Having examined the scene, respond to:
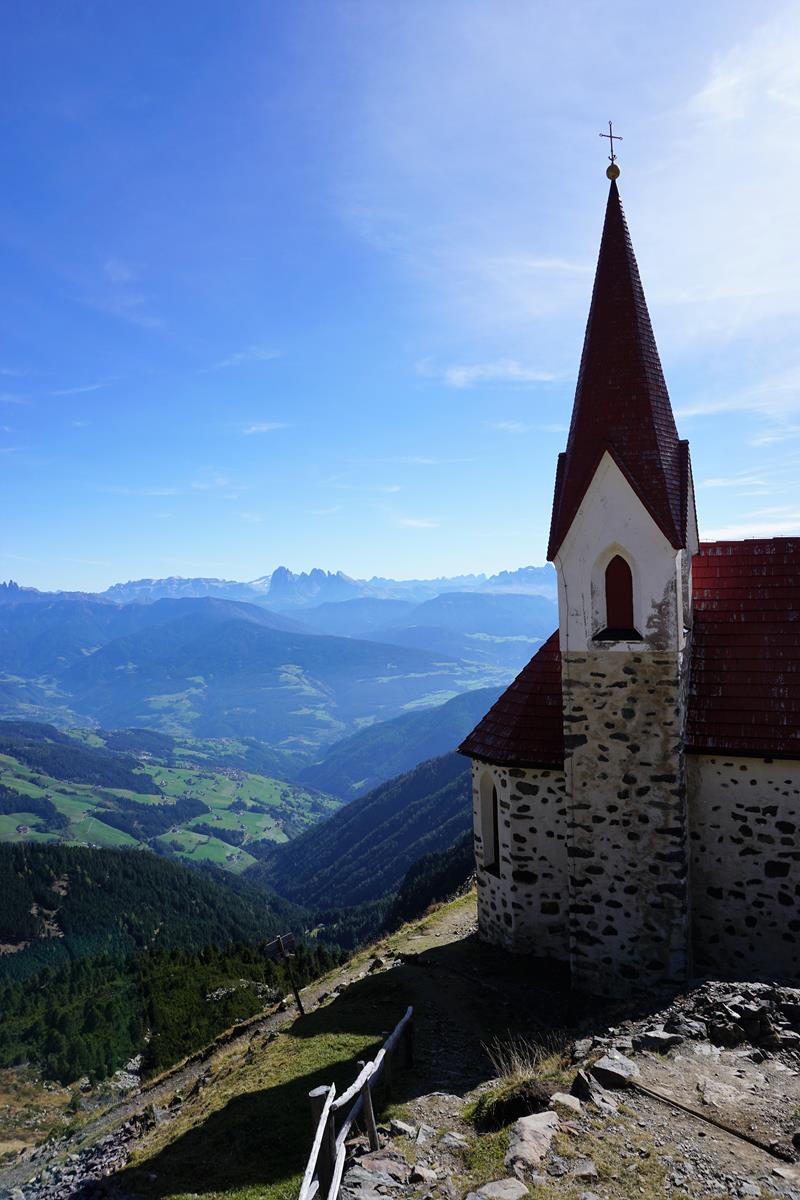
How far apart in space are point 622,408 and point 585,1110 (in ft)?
45.1

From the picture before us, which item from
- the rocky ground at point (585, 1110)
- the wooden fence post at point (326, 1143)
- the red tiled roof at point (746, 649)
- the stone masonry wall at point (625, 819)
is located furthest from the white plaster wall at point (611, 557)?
the wooden fence post at point (326, 1143)

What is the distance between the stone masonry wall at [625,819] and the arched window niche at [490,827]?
359 centimetres

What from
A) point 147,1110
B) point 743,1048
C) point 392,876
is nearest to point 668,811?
point 743,1048

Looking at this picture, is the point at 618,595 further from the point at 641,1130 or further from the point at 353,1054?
the point at 353,1054

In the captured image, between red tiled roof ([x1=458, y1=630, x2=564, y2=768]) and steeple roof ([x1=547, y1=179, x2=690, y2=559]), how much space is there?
4443 mm

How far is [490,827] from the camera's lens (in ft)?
67.5

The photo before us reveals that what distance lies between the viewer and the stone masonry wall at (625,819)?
16.0 metres

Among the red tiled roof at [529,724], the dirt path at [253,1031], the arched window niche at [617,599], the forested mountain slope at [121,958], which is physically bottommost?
the forested mountain slope at [121,958]

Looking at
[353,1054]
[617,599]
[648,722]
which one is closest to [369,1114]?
[353,1054]

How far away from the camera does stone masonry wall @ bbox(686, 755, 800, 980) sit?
16438mm

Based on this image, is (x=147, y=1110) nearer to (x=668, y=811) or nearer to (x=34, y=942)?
(x=668, y=811)

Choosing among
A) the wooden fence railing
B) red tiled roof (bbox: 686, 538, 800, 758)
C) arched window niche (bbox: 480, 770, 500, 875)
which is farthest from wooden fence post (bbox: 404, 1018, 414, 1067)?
red tiled roof (bbox: 686, 538, 800, 758)

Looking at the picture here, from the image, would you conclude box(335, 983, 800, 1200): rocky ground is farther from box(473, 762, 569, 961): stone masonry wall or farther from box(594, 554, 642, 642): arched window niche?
box(594, 554, 642, 642): arched window niche

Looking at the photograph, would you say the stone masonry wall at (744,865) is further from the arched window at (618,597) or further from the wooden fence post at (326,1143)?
the wooden fence post at (326,1143)
